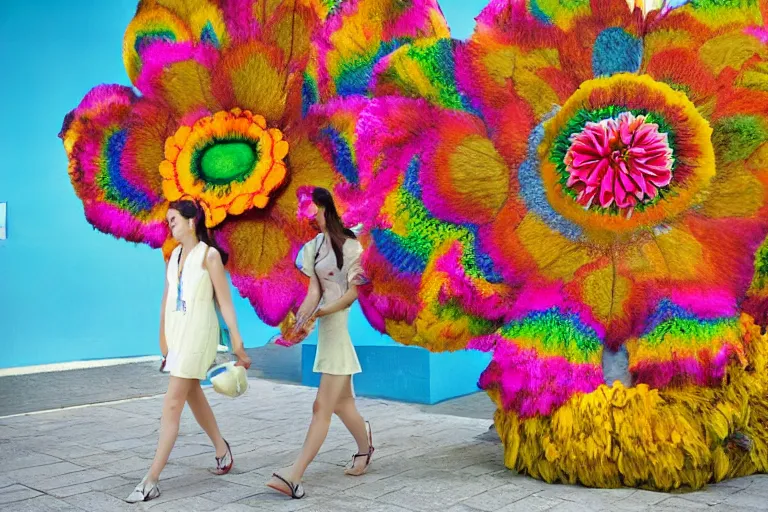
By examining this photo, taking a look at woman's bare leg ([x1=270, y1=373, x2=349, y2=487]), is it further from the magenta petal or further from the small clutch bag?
the magenta petal

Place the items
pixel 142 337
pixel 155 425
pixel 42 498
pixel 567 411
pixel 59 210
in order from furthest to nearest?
1. pixel 142 337
2. pixel 59 210
3. pixel 155 425
4. pixel 42 498
5. pixel 567 411

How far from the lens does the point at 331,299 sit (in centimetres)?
347

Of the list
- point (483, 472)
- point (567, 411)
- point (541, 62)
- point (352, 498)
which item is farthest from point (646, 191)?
point (352, 498)

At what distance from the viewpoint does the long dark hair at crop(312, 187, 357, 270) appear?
339cm

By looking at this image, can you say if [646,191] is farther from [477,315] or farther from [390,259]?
[390,259]

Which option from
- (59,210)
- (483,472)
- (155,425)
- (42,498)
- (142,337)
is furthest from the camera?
(142,337)

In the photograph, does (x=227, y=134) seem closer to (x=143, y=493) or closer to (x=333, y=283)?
(x=333, y=283)

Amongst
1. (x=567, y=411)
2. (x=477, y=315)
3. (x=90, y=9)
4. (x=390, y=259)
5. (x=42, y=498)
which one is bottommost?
(x=42, y=498)

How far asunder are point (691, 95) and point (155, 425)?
3628 mm

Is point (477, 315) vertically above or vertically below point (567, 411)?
above

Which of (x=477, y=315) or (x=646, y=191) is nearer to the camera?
(x=646, y=191)

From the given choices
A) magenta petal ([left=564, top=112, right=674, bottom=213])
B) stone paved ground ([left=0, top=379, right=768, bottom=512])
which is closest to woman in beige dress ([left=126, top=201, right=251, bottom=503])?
stone paved ground ([left=0, top=379, right=768, bottom=512])

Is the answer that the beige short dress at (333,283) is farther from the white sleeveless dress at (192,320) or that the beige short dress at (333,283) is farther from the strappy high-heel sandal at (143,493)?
the strappy high-heel sandal at (143,493)

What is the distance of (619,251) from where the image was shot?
129 inches
